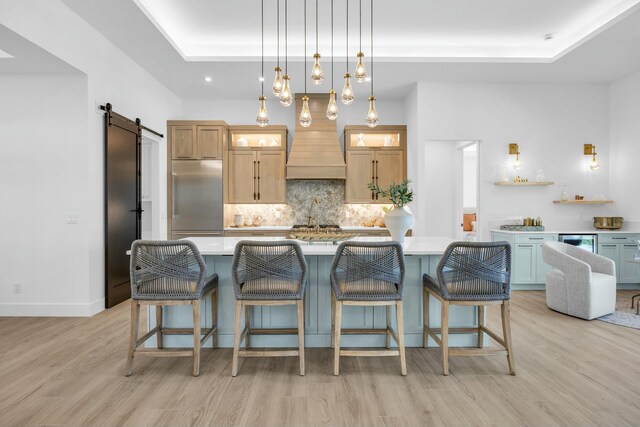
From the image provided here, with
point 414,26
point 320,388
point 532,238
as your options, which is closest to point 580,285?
point 532,238

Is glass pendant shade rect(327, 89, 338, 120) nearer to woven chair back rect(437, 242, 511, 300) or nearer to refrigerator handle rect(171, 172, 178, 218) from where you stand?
woven chair back rect(437, 242, 511, 300)

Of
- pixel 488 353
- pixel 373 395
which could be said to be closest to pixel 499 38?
pixel 488 353

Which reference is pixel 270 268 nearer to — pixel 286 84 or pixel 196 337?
pixel 196 337

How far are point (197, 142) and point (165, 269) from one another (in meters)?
3.93

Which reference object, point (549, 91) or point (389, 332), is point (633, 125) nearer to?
point (549, 91)

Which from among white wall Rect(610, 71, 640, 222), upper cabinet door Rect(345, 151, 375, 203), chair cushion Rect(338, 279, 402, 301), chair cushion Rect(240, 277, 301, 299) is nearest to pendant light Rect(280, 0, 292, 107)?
chair cushion Rect(240, 277, 301, 299)

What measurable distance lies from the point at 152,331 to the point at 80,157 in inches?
89.4

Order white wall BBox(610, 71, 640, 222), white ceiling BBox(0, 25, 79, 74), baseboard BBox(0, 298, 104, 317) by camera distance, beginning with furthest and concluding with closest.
Result: white wall BBox(610, 71, 640, 222) < baseboard BBox(0, 298, 104, 317) < white ceiling BBox(0, 25, 79, 74)

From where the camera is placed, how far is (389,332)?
9.44 ft

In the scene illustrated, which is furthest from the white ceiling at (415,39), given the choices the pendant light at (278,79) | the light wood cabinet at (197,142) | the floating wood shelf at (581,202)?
the floating wood shelf at (581,202)

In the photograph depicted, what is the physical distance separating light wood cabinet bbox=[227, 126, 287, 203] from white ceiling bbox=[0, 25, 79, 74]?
2744mm

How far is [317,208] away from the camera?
6613mm

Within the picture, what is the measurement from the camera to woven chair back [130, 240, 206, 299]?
8.14 feet

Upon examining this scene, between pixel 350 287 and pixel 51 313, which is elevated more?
pixel 350 287
